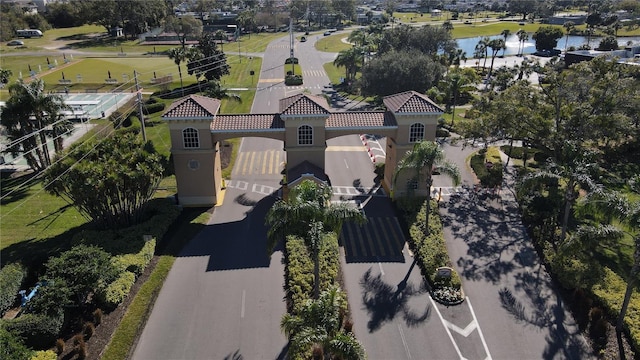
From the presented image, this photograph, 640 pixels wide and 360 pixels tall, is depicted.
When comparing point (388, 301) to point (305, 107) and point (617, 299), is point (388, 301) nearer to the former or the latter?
point (617, 299)

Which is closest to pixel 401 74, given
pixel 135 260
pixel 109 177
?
pixel 109 177

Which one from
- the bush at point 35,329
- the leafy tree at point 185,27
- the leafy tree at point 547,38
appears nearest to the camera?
the bush at point 35,329

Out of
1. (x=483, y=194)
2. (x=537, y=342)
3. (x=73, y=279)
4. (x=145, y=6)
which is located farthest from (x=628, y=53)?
(x=145, y=6)

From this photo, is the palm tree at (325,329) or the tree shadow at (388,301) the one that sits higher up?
the palm tree at (325,329)

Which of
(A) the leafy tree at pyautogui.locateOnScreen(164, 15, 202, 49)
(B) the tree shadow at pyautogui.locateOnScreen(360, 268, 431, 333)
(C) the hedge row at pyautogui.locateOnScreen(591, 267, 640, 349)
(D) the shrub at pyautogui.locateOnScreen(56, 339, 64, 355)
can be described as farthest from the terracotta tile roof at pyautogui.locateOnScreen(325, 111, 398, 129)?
(A) the leafy tree at pyautogui.locateOnScreen(164, 15, 202, 49)

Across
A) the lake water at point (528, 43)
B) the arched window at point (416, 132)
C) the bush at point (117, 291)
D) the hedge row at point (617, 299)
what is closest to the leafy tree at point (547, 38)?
the lake water at point (528, 43)

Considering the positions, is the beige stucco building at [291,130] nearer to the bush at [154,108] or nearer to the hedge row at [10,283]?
the hedge row at [10,283]
